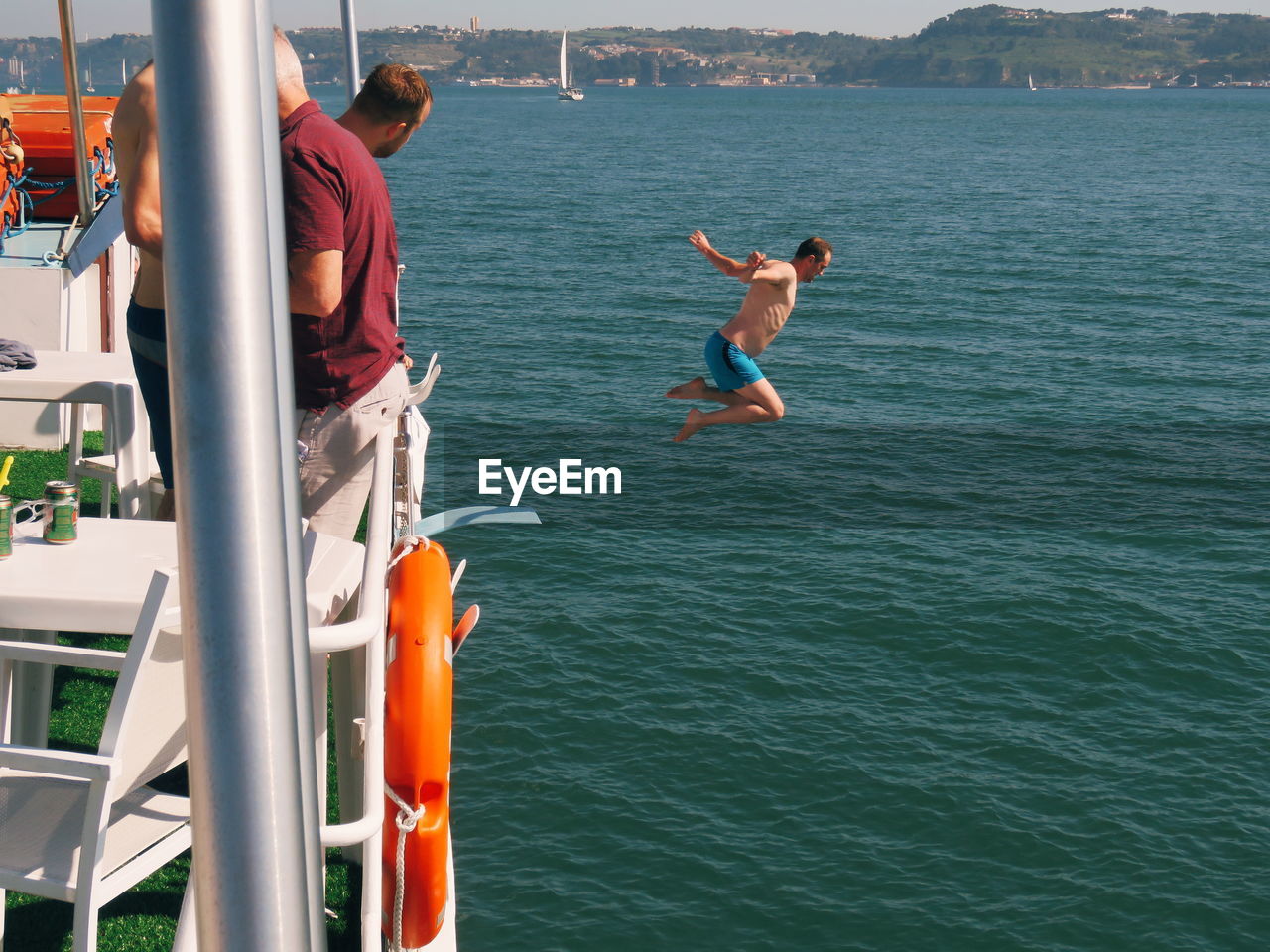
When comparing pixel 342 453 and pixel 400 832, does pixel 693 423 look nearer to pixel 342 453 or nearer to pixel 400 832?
pixel 342 453

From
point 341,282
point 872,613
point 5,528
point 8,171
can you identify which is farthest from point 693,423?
point 872,613

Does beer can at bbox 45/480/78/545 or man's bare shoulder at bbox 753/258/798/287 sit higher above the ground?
man's bare shoulder at bbox 753/258/798/287

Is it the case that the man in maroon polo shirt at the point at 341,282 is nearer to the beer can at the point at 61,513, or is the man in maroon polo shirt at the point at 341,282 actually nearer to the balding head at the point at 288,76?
the balding head at the point at 288,76

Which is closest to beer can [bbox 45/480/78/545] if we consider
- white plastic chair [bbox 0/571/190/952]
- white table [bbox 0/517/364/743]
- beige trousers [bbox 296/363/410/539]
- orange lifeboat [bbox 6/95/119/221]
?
white table [bbox 0/517/364/743]

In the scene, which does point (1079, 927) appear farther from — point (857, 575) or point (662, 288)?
point (662, 288)

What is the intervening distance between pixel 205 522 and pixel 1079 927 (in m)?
13.1

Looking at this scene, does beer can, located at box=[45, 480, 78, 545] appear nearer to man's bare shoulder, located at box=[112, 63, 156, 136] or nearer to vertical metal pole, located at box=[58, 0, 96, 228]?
man's bare shoulder, located at box=[112, 63, 156, 136]

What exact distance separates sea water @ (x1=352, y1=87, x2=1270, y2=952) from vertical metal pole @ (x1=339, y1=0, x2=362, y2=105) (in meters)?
7.33

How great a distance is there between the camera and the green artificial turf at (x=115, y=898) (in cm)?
507

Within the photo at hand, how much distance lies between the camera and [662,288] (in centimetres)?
4609

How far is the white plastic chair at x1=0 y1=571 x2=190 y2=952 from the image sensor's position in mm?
3086

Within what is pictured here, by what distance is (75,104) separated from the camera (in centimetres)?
1023

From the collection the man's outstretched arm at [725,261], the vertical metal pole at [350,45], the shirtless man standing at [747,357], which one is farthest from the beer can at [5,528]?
the shirtless man standing at [747,357]

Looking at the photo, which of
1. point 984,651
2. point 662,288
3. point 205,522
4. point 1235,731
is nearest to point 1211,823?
point 1235,731
